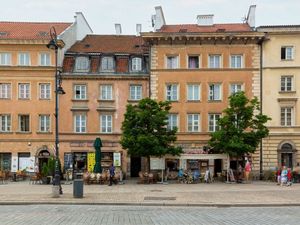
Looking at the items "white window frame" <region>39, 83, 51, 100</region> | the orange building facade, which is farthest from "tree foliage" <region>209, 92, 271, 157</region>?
"white window frame" <region>39, 83, 51, 100</region>

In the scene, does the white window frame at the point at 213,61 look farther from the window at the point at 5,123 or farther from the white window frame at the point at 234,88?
the window at the point at 5,123

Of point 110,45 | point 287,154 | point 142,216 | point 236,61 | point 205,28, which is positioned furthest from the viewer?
point 110,45

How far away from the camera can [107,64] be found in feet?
157

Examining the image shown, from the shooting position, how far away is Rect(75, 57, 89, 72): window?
47469 mm

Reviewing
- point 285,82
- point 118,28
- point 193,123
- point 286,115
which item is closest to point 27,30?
point 118,28

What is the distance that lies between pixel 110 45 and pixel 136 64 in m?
4.13

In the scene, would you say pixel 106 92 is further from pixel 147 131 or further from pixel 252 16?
pixel 252 16

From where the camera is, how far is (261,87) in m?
46.0

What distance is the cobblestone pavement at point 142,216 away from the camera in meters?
15.8

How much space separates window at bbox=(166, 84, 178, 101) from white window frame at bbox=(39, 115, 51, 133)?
11101 mm

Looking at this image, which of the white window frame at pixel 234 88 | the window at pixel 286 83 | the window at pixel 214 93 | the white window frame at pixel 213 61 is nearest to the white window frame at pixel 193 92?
the window at pixel 214 93

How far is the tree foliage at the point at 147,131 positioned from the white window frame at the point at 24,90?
39.1ft

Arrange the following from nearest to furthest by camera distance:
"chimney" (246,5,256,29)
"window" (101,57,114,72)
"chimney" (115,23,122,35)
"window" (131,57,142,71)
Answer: "window" (101,57,114,72)
"window" (131,57,142,71)
"chimney" (246,5,256,29)
"chimney" (115,23,122,35)

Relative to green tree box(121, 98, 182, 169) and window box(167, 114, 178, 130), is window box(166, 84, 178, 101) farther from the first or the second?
green tree box(121, 98, 182, 169)
